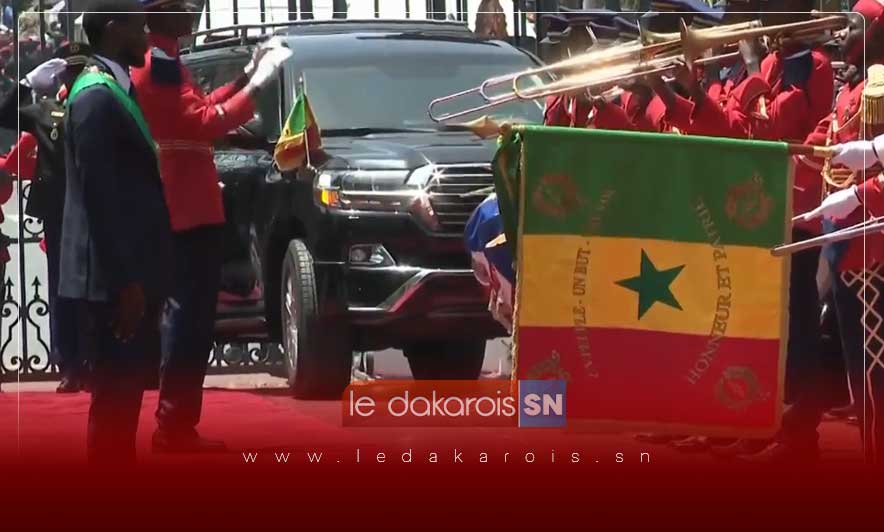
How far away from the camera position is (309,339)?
9461 mm

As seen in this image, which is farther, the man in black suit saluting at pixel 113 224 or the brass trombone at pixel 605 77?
the brass trombone at pixel 605 77

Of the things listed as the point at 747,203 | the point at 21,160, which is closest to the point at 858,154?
the point at 747,203

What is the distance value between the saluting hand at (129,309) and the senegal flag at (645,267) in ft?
4.14

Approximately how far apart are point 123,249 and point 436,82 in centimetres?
138

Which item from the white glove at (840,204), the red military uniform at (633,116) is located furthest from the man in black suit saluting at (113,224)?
the white glove at (840,204)

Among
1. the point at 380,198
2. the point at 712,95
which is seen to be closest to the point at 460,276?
the point at 380,198

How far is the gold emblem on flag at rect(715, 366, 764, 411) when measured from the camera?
920cm

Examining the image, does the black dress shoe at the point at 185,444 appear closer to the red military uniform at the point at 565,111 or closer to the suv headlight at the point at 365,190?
the suv headlight at the point at 365,190

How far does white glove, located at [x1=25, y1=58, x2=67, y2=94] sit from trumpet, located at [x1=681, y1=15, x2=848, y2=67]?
213 centimetres

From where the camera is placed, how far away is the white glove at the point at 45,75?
930cm

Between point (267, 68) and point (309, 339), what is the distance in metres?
0.97

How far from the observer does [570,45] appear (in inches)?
368

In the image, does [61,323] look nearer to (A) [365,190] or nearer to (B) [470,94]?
(A) [365,190]

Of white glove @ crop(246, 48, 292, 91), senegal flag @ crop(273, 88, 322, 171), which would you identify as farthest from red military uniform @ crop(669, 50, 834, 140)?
white glove @ crop(246, 48, 292, 91)
